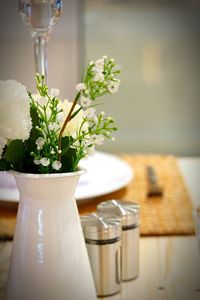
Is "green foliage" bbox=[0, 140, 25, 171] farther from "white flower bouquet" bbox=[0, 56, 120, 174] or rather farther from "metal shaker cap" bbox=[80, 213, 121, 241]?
"metal shaker cap" bbox=[80, 213, 121, 241]

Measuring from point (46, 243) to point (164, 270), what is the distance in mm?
256

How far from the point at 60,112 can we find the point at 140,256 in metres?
0.35

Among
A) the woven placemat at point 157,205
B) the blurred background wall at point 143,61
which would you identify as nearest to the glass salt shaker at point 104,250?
the woven placemat at point 157,205

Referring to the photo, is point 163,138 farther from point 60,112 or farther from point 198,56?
point 60,112

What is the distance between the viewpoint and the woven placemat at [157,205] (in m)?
1.01

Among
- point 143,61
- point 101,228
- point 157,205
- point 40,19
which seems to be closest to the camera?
point 101,228

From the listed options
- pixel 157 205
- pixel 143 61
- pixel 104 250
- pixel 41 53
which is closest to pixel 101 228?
pixel 104 250

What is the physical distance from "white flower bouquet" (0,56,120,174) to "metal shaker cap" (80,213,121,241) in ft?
0.41

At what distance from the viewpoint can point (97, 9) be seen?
3223 mm

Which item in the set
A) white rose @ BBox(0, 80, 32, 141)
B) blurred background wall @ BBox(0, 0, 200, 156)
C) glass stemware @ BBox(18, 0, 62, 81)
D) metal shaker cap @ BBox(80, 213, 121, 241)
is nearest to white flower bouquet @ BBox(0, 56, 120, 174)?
white rose @ BBox(0, 80, 32, 141)

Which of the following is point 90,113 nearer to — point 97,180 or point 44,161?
point 44,161

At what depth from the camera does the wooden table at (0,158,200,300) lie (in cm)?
78

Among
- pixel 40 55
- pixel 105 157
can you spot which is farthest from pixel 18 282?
pixel 105 157

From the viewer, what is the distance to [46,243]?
65 cm
